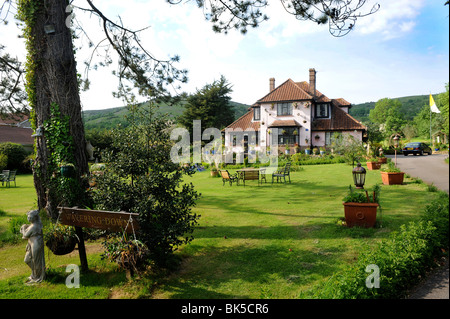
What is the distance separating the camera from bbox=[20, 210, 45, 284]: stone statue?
4730 mm

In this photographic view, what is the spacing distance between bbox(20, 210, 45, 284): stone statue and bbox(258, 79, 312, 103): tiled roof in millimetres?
30877

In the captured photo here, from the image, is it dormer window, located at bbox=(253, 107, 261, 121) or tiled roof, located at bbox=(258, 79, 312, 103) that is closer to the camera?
tiled roof, located at bbox=(258, 79, 312, 103)

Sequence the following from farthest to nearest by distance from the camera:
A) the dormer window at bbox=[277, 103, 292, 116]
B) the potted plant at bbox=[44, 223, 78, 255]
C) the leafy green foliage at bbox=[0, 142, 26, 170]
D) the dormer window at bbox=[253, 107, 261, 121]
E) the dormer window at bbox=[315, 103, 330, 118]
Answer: the dormer window at bbox=[253, 107, 261, 121]
the dormer window at bbox=[315, 103, 330, 118]
the dormer window at bbox=[277, 103, 292, 116]
the leafy green foliage at bbox=[0, 142, 26, 170]
the potted plant at bbox=[44, 223, 78, 255]

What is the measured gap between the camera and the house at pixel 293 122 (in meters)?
32.3

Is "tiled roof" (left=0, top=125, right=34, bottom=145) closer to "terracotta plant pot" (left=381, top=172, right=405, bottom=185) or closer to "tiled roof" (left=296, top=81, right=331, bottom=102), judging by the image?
"tiled roof" (left=296, top=81, right=331, bottom=102)

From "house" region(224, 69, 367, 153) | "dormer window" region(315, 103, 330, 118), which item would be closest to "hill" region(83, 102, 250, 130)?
"house" region(224, 69, 367, 153)

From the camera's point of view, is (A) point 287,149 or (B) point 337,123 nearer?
(A) point 287,149

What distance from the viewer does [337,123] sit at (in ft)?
107

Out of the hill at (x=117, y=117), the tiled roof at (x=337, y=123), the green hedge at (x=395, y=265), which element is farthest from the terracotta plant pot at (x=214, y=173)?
the tiled roof at (x=337, y=123)

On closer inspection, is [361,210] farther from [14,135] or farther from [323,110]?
[14,135]

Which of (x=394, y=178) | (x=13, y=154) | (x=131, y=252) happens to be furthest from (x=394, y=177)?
(x=13, y=154)

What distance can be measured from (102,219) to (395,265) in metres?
4.37

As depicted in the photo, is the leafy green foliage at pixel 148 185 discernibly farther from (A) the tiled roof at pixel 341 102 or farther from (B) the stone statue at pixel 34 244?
(A) the tiled roof at pixel 341 102
